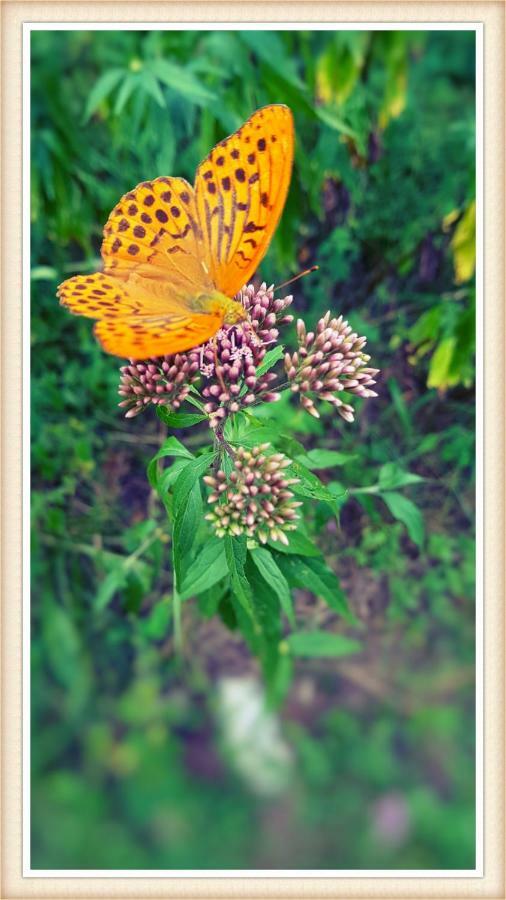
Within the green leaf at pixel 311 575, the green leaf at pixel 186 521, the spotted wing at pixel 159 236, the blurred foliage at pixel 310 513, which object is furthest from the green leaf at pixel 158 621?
the spotted wing at pixel 159 236

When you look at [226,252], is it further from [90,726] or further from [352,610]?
[90,726]

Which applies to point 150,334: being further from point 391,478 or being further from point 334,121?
point 334,121

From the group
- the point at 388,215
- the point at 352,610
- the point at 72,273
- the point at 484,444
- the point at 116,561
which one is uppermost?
the point at 388,215

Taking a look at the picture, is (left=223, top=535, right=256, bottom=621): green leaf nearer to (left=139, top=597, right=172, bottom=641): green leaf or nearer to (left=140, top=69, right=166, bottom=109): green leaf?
(left=139, top=597, right=172, bottom=641): green leaf

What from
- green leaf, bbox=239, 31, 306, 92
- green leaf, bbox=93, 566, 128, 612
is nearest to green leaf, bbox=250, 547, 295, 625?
green leaf, bbox=93, 566, 128, 612

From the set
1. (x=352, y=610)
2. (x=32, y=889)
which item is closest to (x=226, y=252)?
(x=352, y=610)

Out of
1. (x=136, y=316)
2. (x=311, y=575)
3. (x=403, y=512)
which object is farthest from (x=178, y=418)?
(x=403, y=512)

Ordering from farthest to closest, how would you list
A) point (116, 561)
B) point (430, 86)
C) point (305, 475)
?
1. point (430, 86)
2. point (116, 561)
3. point (305, 475)
